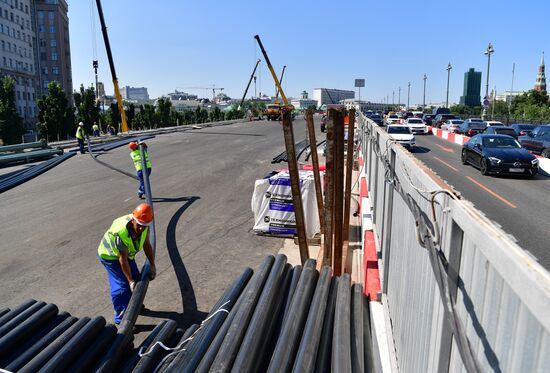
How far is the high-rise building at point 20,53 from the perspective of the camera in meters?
86.4

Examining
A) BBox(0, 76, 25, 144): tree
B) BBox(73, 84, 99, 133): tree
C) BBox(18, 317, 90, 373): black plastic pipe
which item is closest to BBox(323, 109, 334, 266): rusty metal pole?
BBox(18, 317, 90, 373): black plastic pipe

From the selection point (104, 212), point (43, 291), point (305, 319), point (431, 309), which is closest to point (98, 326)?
point (305, 319)

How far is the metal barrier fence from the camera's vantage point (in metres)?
1.23

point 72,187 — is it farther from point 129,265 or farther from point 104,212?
point 129,265

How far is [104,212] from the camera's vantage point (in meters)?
12.1

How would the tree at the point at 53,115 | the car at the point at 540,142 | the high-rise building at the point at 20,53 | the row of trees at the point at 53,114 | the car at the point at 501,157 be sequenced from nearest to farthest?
the car at the point at 501,157, the car at the point at 540,142, the row of trees at the point at 53,114, the tree at the point at 53,115, the high-rise building at the point at 20,53

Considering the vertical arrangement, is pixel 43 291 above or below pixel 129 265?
below

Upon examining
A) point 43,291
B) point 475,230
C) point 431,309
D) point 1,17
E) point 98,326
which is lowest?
point 43,291

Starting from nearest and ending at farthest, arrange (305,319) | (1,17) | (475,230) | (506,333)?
(506,333), (475,230), (305,319), (1,17)

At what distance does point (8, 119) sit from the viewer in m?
36.1

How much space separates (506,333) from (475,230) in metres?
0.39

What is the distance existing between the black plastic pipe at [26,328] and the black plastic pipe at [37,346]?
8 centimetres

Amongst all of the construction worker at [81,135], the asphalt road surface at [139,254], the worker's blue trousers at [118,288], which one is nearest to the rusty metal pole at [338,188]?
the asphalt road surface at [139,254]

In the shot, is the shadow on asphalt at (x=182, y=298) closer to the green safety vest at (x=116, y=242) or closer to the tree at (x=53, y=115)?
the green safety vest at (x=116, y=242)
